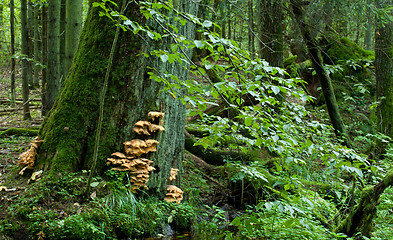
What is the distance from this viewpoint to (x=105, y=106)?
12.9 ft

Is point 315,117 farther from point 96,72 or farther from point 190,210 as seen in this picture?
point 96,72

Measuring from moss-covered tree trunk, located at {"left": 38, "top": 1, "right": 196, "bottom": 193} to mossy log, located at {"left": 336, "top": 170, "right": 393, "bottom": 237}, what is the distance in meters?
2.43

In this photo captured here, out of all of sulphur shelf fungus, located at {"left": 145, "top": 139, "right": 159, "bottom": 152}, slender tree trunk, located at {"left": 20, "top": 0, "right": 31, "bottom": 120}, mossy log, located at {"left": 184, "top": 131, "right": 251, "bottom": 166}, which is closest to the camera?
sulphur shelf fungus, located at {"left": 145, "top": 139, "right": 159, "bottom": 152}

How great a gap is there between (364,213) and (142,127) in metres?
2.91

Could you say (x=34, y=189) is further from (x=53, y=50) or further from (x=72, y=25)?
(x=53, y=50)

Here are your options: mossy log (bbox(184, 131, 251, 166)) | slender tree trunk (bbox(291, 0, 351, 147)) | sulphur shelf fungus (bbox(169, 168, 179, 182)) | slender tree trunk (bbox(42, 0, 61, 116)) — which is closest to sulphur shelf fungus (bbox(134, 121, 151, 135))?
sulphur shelf fungus (bbox(169, 168, 179, 182))

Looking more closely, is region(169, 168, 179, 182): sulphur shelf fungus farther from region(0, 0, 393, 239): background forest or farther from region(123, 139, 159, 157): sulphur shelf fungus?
region(123, 139, 159, 157): sulphur shelf fungus

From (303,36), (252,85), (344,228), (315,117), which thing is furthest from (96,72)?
(315,117)

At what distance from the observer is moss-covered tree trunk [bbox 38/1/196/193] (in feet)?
12.5

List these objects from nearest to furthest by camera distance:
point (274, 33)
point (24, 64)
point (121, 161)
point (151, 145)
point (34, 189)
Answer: point (34, 189) → point (121, 161) → point (151, 145) → point (274, 33) → point (24, 64)

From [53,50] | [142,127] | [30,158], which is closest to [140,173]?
[142,127]

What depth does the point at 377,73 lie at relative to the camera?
8195 millimetres

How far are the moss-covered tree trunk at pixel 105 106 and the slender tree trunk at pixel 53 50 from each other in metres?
3.35

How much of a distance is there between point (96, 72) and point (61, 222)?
203 cm
